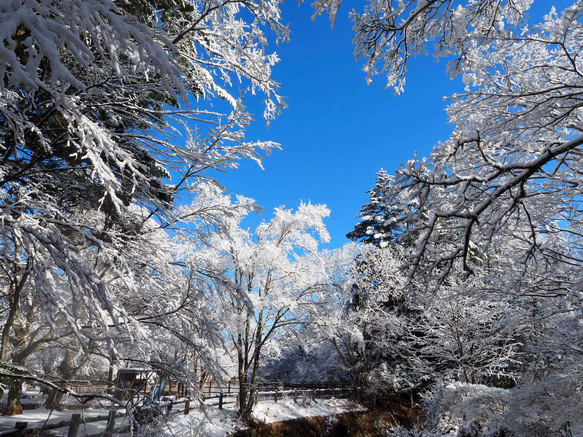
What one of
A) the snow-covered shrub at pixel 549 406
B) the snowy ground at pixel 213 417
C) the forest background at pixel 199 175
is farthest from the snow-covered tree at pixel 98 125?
the snow-covered shrub at pixel 549 406

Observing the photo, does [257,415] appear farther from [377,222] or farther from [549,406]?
[377,222]

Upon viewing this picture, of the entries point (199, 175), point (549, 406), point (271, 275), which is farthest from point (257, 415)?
point (199, 175)

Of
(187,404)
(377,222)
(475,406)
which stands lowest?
(187,404)

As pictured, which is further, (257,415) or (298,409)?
(298,409)

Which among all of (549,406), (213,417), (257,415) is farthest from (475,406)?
(257,415)

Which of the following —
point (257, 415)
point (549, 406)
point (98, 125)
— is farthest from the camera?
point (257, 415)

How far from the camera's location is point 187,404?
11.3 metres

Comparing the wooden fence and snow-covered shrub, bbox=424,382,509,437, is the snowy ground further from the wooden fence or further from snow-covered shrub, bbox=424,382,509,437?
snow-covered shrub, bbox=424,382,509,437

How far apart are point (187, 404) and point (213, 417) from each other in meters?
6.00

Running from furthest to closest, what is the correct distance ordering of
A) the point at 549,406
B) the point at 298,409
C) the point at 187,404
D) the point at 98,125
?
the point at 298,409, the point at 187,404, the point at 549,406, the point at 98,125

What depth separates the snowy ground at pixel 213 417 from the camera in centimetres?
805

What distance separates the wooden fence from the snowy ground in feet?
1.17

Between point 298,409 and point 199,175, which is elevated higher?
point 199,175

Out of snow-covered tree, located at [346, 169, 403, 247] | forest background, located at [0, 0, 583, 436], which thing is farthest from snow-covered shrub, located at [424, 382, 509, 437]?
snow-covered tree, located at [346, 169, 403, 247]
